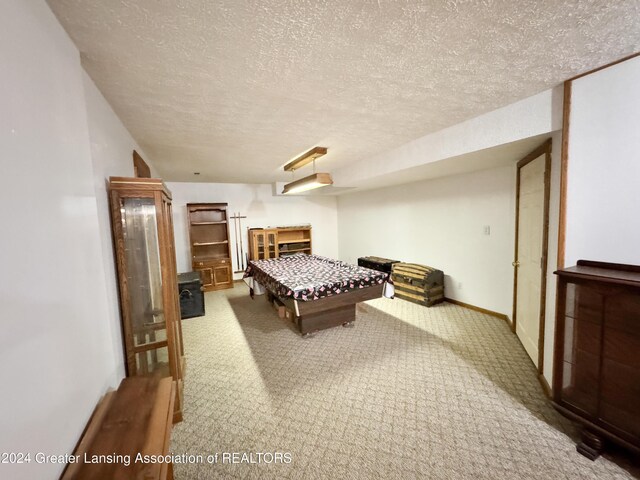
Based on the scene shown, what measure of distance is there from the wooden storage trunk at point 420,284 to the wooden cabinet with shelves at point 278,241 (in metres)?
2.81

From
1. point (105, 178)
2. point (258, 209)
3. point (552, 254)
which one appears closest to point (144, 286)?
point (105, 178)

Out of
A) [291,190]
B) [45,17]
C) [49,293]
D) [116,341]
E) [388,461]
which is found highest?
[45,17]

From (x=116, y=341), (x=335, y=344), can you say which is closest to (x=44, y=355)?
(x=116, y=341)

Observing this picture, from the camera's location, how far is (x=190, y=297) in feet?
13.5

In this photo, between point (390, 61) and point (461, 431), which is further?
point (461, 431)

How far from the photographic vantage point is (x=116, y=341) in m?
1.66

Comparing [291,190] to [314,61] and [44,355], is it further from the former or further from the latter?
[44,355]

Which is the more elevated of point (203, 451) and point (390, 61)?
point (390, 61)

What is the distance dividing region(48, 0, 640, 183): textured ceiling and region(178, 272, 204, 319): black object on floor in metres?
2.45

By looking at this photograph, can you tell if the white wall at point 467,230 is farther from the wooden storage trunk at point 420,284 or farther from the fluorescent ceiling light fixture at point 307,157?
the fluorescent ceiling light fixture at point 307,157

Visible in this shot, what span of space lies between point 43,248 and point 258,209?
5744 mm

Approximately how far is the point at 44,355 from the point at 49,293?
0.70ft

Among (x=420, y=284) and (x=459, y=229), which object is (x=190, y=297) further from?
(x=459, y=229)

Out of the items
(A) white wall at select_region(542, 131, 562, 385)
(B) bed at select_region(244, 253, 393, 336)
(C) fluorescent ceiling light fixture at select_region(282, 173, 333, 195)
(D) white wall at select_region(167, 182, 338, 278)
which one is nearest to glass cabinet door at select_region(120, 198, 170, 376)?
(B) bed at select_region(244, 253, 393, 336)
